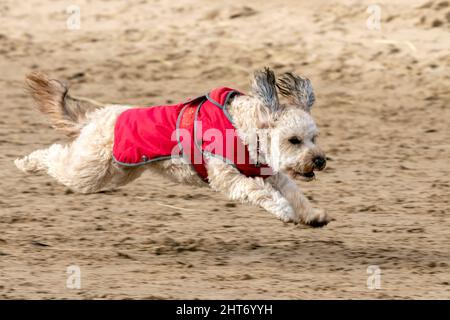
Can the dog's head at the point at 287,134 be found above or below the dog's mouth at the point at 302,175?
above

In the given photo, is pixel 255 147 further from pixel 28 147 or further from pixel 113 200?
pixel 28 147

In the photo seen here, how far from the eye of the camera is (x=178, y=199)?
8.52m

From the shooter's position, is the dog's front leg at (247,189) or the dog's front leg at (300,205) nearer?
the dog's front leg at (247,189)

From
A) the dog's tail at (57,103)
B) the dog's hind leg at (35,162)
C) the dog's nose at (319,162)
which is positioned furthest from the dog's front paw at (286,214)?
Answer: the dog's hind leg at (35,162)

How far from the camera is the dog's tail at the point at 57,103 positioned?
757 centimetres

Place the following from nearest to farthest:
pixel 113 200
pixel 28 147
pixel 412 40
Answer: pixel 113 200 → pixel 28 147 → pixel 412 40

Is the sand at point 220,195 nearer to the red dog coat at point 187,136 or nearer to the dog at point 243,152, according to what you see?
the dog at point 243,152

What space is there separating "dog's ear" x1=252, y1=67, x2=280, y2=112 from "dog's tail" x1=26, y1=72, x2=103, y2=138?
4.49 ft

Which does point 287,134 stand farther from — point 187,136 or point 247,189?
point 187,136

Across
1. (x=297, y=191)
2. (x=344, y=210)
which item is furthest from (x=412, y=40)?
(x=297, y=191)

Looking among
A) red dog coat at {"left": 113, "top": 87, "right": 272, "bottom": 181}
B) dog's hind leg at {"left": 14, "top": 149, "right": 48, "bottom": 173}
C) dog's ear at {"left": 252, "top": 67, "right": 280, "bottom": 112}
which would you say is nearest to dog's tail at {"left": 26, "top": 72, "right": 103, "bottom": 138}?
dog's hind leg at {"left": 14, "top": 149, "right": 48, "bottom": 173}

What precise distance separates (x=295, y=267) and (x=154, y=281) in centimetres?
90

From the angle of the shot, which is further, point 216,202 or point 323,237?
point 216,202

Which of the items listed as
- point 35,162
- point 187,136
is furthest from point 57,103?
point 187,136
